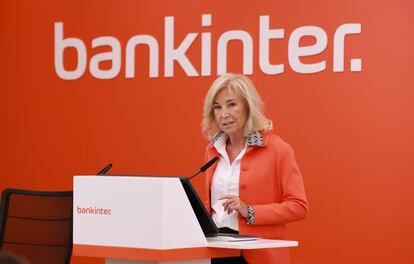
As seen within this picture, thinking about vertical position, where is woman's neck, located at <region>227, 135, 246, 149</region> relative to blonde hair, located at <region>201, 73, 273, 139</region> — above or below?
below

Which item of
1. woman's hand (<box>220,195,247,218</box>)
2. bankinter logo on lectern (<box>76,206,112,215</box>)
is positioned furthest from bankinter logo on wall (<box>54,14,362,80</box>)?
bankinter logo on lectern (<box>76,206,112,215</box>)

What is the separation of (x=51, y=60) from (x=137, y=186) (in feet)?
12.0

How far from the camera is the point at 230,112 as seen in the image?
147 inches

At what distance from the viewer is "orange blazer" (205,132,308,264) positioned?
3.58 metres

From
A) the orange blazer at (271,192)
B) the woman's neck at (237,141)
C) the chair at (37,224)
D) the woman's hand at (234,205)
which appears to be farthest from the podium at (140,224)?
the chair at (37,224)

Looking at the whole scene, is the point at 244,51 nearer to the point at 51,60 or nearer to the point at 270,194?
the point at 51,60

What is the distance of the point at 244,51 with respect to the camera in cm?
582

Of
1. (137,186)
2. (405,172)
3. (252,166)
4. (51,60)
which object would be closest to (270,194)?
(252,166)

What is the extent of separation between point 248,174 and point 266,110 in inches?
82.7

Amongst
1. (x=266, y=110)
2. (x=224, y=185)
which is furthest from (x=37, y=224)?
(x=266, y=110)

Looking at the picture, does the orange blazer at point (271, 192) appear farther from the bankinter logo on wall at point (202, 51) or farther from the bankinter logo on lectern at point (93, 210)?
the bankinter logo on wall at point (202, 51)

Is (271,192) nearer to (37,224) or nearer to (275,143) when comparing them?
(275,143)

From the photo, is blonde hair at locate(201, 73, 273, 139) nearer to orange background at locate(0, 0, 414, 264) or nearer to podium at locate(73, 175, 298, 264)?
podium at locate(73, 175, 298, 264)

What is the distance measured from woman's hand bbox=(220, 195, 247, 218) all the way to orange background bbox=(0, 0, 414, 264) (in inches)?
85.4
